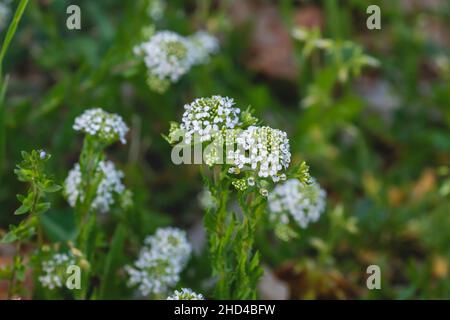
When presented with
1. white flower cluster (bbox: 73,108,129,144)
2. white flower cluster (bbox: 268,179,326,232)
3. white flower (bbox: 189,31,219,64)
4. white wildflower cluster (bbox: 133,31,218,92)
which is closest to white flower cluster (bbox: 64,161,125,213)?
white flower cluster (bbox: 73,108,129,144)

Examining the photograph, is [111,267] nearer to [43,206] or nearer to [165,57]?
[43,206]

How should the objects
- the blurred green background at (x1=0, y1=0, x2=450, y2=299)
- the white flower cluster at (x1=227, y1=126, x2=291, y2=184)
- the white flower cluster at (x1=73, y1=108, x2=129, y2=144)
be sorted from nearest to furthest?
the white flower cluster at (x1=227, y1=126, x2=291, y2=184) < the white flower cluster at (x1=73, y1=108, x2=129, y2=144) < the blurred green background at (x1=0, y1=0, x2=450, y2=299)

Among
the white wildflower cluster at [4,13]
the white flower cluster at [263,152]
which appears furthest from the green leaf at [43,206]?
the white wildflower cluster at [4,13]

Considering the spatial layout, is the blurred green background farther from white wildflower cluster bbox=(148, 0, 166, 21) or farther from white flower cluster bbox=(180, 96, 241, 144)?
white flower cluster bbox=(180, 96, 241, 144)

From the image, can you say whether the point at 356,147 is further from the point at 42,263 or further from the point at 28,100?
the point at 42,263
